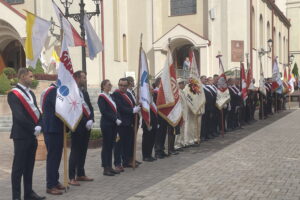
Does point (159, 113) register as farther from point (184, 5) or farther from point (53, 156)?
point (184, 5)

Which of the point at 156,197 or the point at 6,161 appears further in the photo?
the point at 6,161

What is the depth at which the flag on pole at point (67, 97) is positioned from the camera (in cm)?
699

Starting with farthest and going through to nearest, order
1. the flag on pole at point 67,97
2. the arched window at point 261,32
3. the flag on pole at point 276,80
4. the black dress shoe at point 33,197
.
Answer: the arched window at point 261,32, the flag on pole at point 276,80, the flag on pole at point 67,97, the black dress shoe at point 33,197

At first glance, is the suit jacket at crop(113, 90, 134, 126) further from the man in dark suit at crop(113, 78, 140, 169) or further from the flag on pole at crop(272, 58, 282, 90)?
the flag on pole at crop(272, 58, 282, 90)

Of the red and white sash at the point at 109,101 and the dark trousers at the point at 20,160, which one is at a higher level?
the red and white sash at the point at 109,101

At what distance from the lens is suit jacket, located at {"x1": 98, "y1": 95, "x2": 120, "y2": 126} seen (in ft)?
27.1

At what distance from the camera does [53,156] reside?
704 centimetres

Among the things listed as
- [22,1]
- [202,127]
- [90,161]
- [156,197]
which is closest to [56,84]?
[156,197]

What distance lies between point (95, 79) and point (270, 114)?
11328 millimetres

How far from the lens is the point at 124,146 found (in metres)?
9.08

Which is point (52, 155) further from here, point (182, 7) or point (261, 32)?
point (261, 32)

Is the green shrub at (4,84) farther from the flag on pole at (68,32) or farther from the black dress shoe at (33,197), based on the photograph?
the black dress shoe at (33,197)

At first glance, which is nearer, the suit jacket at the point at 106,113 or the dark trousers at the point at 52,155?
the dark trousers at the point at 52,155

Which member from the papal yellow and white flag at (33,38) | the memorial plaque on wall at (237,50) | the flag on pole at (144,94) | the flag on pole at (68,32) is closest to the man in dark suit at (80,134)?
the flag on pole at (68,32)
